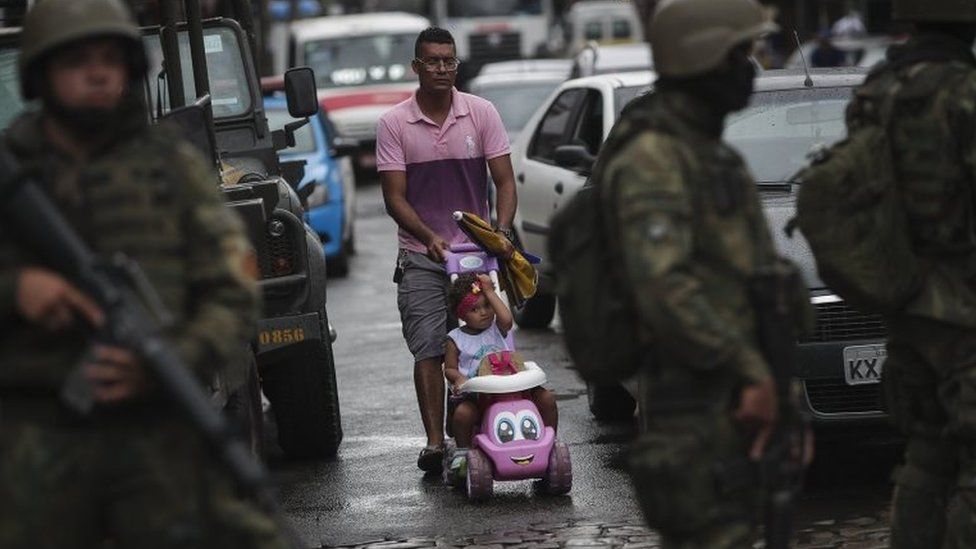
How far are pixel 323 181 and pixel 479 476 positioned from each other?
978 cm

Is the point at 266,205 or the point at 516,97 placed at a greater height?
the point at 266,205

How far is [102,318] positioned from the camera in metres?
4.29

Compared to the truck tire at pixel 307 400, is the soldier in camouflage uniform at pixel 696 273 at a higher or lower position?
higher

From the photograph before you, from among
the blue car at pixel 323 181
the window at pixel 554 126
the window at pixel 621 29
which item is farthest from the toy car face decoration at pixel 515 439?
the window at pixel 621 29

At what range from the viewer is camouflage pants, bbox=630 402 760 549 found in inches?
189

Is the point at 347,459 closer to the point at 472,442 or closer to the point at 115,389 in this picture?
the point at 472,442

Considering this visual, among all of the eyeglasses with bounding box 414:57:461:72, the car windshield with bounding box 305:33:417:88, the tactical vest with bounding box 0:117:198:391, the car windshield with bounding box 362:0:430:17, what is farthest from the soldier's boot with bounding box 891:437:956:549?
the car windshield with bounding box 362:0:430:17

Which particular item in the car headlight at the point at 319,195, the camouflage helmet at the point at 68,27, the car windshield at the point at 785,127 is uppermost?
the camouflage helmet at the point at 68,27

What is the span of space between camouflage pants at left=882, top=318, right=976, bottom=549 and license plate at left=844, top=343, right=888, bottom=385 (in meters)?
2.11

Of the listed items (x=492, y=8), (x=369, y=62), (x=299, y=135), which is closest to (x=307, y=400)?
(x=299, y=135)

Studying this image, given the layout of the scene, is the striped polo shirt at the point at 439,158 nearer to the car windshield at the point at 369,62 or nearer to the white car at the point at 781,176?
the white car at the point at 781,176

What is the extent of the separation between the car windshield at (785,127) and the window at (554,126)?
2701mm

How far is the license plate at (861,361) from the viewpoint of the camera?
8.20 meters

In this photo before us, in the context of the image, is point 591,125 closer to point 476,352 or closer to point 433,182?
point 433,182
